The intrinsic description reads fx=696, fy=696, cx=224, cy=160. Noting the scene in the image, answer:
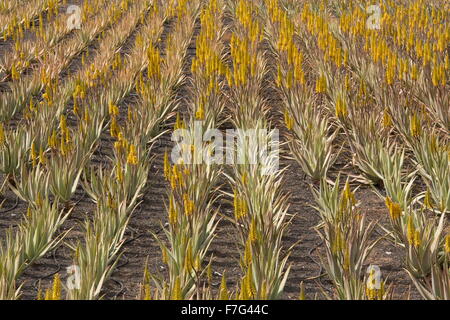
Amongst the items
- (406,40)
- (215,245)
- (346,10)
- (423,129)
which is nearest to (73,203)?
(215,245)

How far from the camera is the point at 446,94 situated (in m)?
4.74

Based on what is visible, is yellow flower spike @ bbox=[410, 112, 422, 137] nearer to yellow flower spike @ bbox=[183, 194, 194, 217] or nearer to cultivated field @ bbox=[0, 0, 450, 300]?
cultivated field @ bbox=[0, 0, 450, 300]

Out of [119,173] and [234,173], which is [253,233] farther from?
[234,173]

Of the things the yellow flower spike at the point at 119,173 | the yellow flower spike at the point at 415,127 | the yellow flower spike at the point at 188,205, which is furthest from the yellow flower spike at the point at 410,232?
the yellow flower spike at the point at 119,173

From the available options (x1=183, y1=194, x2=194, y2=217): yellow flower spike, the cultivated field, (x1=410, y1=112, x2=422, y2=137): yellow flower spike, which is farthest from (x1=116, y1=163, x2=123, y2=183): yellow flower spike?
(x1=410, y1=112, x2=422, y2=137): yellow flower spike

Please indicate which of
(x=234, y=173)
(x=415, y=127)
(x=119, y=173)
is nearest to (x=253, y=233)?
(x=119, y=173)

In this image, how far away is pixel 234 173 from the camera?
3.96 metres

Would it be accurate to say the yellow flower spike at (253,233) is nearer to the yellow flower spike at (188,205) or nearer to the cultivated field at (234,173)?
the cultivated field at (234,173)

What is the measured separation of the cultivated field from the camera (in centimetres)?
290

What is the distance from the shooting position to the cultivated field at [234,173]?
2.90m

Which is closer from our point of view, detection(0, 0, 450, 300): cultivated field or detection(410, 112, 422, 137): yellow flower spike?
detection(0, 0, 450, 300): cultivated field

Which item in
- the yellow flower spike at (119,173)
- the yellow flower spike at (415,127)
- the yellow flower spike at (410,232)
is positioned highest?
the yellow flower spike at (415,127)
